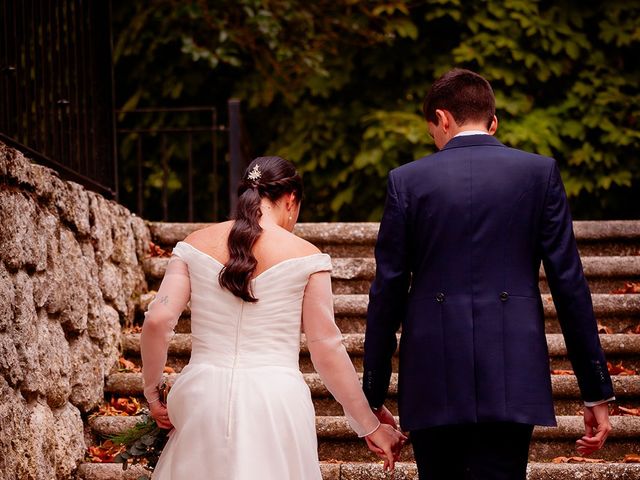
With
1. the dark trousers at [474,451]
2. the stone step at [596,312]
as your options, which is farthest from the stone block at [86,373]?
the dark trousers at [474,451]

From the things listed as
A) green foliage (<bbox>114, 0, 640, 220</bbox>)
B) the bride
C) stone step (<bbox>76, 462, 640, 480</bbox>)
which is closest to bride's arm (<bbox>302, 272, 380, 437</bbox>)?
the bride

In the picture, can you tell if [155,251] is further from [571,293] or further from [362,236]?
[571,293]

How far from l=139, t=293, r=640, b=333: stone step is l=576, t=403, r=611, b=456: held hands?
260 cm

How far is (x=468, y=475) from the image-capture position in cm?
297

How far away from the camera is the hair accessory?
3.33 metres

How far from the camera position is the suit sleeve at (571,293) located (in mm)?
3049

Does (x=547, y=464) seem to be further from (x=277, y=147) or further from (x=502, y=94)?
(x=277, y=147)

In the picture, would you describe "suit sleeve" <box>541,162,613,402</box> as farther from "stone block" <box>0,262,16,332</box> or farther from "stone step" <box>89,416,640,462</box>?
"stone block" <box>0,262,16,332</box>

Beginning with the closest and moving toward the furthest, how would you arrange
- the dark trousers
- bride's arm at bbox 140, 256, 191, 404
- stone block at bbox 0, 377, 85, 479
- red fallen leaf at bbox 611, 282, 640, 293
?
1. the dark trousers
2. bride's arm at bbox 140, 256, 191, 404
3. stone block at bbox 0, 377, 85, 479
4. red fallen leaf at bbox 611, 282, 640, 293

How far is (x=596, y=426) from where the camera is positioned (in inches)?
124

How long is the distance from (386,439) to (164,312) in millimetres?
852

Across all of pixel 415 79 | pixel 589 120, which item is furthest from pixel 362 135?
pixel 589 120

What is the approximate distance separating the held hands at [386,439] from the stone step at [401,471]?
3.49 ft

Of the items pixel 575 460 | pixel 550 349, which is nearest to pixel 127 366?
pixel 550 349
